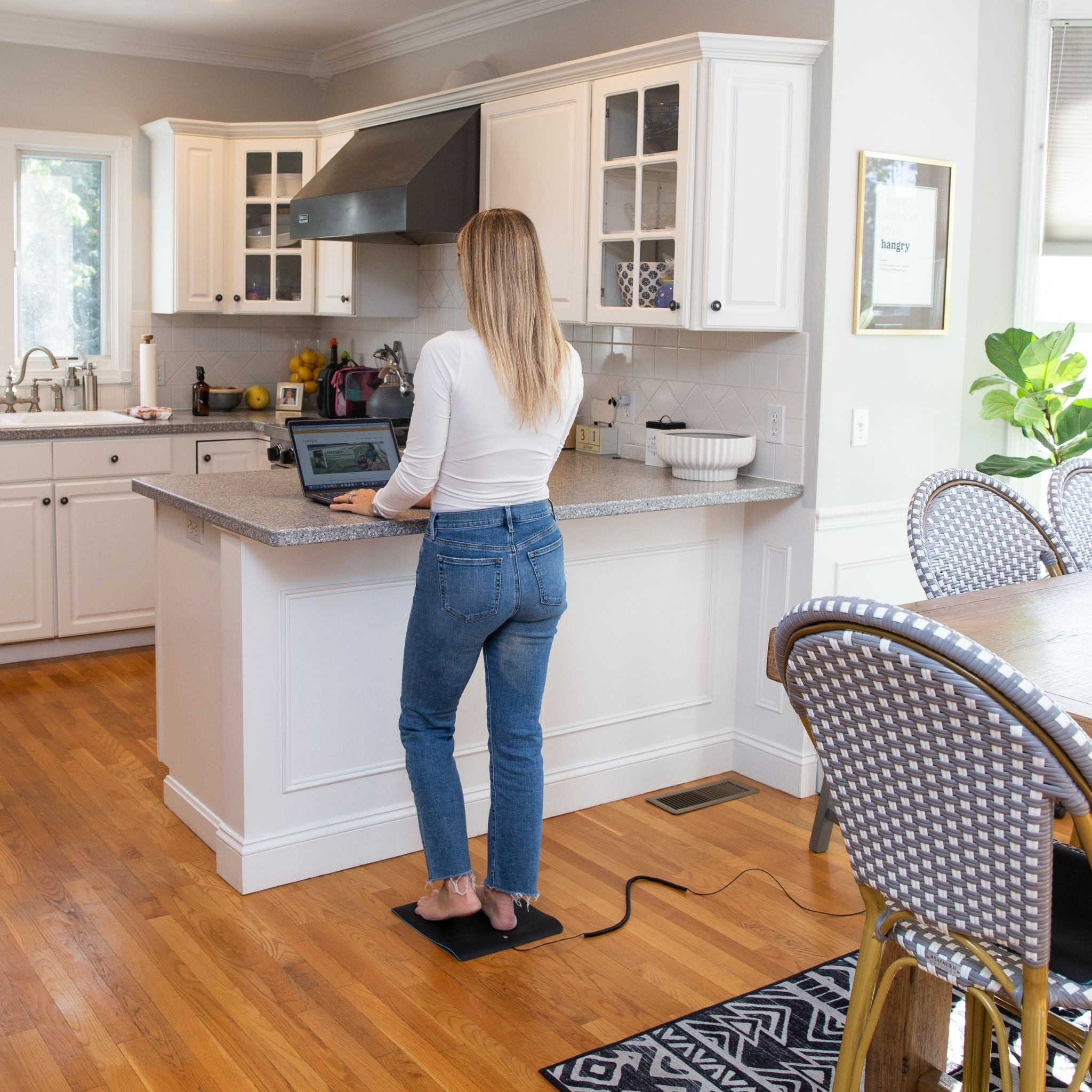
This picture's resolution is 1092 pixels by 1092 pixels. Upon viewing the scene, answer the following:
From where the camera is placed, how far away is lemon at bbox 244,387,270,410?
5.78 m

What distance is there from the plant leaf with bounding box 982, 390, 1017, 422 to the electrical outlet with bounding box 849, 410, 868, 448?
18.9 inches

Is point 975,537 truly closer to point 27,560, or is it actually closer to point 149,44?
point 27,560

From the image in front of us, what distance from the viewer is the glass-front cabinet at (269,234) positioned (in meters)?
5.30

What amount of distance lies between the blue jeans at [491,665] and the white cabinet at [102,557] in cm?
255

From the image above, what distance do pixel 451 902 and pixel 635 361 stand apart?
79.0 inches

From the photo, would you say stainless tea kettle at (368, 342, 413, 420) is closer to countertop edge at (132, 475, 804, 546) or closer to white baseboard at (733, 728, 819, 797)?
countertop edge at (132, 475, 804, 546)

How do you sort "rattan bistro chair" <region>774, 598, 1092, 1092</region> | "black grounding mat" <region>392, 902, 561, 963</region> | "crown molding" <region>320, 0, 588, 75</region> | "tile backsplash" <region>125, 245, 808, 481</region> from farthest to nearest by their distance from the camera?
1. "crown molding" <region>320, 0, 588, 75</region>
2. "tile backsplash" <region>125, 245, 808, 481</region>
3. "black grounding mat" <region>392, 902, 561, 963</region>
4. "rattan bistro chair" <region>774, 598, 1092, 1092</region>

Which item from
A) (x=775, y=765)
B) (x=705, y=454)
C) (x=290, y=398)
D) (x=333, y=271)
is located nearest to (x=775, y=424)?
(x=705, y=454)

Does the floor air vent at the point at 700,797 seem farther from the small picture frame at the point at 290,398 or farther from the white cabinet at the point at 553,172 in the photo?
the small picture frame at the point at 290,398

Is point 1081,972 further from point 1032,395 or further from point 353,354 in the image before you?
point 353,354

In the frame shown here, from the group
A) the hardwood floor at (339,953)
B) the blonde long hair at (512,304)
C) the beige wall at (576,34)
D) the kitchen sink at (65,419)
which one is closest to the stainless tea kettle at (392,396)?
the kitchen sink at (65,419)

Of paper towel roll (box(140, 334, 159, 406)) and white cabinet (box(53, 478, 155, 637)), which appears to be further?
paper towel roll (box(140, 334, 159, 406))

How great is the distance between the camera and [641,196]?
11.7 ft

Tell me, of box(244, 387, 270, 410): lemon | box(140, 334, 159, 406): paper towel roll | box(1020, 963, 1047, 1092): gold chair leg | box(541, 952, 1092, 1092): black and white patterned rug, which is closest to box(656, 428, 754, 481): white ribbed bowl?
box(541, 952, 1092, 1092): black and white patterned rug
